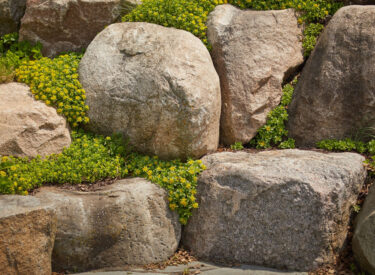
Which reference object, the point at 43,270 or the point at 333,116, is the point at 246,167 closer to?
the point at 333,116

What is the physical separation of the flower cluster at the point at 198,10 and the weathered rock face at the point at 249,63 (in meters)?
0.22

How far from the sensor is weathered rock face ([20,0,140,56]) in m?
6.70

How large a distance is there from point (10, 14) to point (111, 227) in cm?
444

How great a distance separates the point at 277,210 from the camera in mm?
4961

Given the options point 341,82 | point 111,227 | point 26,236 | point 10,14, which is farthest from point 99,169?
point 341,82

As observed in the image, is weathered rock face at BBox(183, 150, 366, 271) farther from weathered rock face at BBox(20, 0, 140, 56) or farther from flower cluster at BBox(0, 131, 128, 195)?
weathered rock face at BBox(20, 0, 140, 56)

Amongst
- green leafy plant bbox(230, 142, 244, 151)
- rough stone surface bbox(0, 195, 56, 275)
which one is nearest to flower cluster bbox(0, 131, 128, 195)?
rough stone surface bbox(0, 195, 56, 275)

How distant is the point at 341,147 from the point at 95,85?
3.80m

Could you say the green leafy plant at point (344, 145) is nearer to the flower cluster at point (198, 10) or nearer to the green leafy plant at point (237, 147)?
the green leafy plant at point (237, 147)

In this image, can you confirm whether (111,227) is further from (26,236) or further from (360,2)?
(360,2)

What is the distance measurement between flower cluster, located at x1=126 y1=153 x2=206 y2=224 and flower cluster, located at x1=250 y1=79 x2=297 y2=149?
1.27 meters

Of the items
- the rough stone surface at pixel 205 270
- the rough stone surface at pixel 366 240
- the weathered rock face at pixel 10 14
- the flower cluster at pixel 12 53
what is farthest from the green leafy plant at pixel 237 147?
the weathered rock face at pixel 10 14

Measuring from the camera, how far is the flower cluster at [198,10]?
6.58 m

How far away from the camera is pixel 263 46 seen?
648 centimetres
